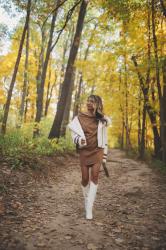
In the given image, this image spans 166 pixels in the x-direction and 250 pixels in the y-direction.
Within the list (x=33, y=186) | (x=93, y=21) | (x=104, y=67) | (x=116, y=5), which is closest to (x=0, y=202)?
(x=33, y=186)

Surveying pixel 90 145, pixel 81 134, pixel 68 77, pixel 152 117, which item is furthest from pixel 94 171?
pixel 152 117

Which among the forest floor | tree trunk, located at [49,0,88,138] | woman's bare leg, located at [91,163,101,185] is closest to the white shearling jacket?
woman's bare leg, located at [91,163,101,185]

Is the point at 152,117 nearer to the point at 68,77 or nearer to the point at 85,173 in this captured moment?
the point at 68,77

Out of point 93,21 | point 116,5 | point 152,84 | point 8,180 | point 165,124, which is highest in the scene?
point 93,21

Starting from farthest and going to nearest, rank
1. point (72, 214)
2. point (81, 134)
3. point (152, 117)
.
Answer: point (152, 117), point (72, 214), point (81, 134)

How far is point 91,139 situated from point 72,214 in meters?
1.48

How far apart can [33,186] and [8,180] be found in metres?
0.72

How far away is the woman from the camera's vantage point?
5117mm

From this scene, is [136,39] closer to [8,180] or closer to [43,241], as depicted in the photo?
[8,180]

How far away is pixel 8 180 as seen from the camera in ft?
21.3

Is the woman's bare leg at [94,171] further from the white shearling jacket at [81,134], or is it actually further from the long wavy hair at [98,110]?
the long wavy hair at [98,110]

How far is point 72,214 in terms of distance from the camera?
17.7 ft

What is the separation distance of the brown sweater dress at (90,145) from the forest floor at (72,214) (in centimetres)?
107

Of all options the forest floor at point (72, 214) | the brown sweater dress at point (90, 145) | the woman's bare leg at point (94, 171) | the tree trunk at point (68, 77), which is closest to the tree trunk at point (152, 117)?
the tree trunk at point (68, 77)
